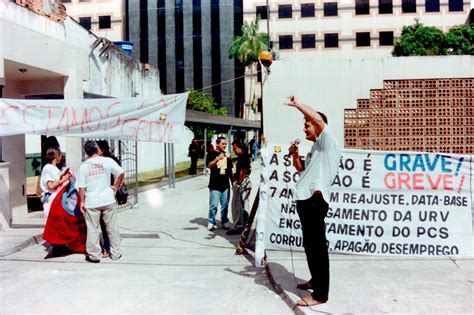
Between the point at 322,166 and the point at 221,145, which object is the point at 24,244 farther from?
the point at 322,166

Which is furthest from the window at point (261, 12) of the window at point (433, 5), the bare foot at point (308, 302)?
the bare foot at point (308, 302)

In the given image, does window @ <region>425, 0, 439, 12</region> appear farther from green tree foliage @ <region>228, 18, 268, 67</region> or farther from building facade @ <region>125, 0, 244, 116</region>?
building facade @ <region>125, 0, 244, 116</region>

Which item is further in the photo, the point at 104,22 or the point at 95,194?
the point at 104,22

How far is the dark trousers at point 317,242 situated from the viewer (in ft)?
16.6

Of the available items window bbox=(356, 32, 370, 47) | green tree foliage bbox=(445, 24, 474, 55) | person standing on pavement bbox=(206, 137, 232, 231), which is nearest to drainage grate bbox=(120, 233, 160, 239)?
person standing on pavement bbox=(206, 137, 232, 231)

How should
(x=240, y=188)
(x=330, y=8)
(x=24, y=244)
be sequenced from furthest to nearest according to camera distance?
1. (x=330, y=8)
2. (x=240, y=188)
3. (x=24, y=244)

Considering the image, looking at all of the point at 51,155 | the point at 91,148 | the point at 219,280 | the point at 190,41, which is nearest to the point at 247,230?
the point at 219,280

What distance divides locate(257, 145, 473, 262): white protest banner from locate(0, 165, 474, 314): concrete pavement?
0.83 feet

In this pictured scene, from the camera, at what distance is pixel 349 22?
5119cm

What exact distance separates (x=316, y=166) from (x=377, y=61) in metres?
3.87

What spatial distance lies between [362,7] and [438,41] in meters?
9.32

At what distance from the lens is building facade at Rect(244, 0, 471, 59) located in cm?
4978

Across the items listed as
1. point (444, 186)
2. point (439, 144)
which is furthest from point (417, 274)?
point (439, 144)

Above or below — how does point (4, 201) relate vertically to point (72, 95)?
below
